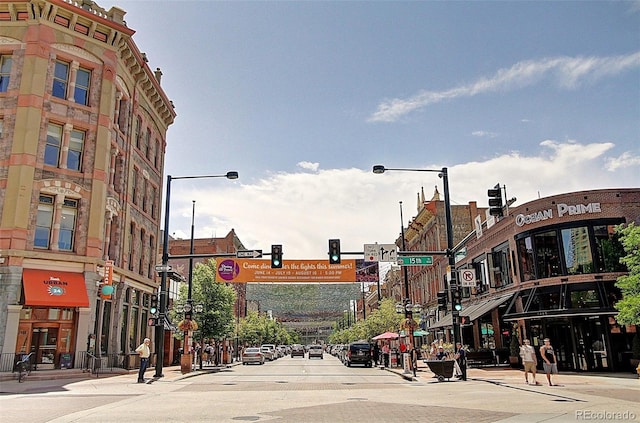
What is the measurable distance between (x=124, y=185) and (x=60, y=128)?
226 inches

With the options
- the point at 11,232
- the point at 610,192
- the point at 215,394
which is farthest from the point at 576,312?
the point at 11,232

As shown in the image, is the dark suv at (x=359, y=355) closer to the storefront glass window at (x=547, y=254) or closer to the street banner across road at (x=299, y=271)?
the street banner across road at (x=299, y=271)

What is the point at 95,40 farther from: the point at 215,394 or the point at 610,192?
the point at 610,192

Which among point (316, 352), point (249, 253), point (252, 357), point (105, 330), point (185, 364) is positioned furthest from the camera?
point (316, 352)

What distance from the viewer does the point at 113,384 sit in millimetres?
21984

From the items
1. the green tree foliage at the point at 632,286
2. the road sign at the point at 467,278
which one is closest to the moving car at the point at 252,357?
the road sign at the point at 467,278

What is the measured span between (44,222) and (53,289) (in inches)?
148

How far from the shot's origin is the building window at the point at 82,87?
29.5 m

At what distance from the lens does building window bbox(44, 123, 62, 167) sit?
91.2 feet

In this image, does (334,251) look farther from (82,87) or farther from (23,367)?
(82,87)

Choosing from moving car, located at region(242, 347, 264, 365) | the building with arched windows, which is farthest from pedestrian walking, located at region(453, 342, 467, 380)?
moving car, located at region(242, 347, 264, 365)

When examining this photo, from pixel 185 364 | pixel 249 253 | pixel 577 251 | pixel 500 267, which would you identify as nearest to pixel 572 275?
pixel 577 251

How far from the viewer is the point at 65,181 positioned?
1093 inches

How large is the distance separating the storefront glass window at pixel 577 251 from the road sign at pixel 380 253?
930 cm
